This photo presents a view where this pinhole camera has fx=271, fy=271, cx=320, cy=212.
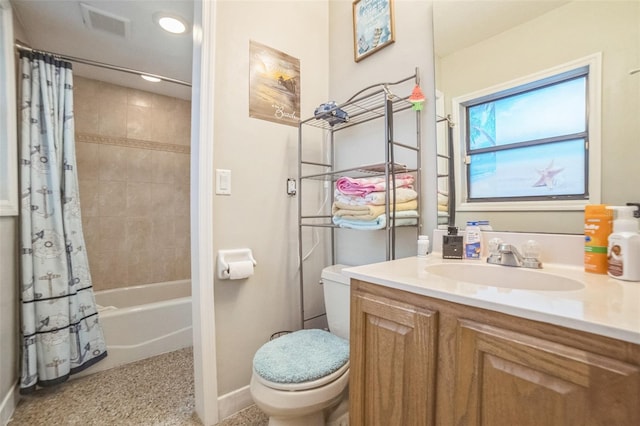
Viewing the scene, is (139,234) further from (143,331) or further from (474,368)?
(474,368)

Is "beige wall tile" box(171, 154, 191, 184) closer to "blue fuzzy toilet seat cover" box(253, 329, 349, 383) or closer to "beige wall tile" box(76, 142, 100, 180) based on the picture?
"beige wall tile" box(76, 142, 100, 180)

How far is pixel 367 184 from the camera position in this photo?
1243 millimetres

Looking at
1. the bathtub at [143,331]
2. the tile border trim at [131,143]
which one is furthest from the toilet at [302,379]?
the tile border trim at [131,143]

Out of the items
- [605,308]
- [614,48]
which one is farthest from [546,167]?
[605,308]

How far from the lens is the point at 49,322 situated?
151 centimetres

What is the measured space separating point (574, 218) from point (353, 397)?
0.91 m

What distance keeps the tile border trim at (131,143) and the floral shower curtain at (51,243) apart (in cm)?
76

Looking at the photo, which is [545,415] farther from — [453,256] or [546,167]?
[546,167]

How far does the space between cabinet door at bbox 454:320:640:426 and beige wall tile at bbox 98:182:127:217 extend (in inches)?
112

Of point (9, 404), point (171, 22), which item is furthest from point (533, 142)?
point (9, 404)

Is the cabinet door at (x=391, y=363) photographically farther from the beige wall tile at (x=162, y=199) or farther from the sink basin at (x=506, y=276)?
the beige wall tile at (x=162, y=199)

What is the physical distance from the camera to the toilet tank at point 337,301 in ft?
4.14

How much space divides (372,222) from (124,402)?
158 centimetres

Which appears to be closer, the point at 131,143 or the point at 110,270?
the point at 110,270
